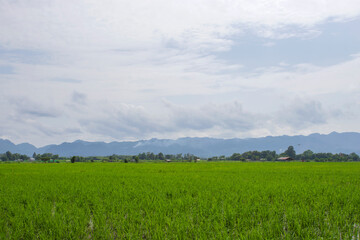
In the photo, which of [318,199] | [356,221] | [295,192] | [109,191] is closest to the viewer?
[356,221]

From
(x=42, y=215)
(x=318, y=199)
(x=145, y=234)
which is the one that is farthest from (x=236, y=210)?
(x=42, y=215)

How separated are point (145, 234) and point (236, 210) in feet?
6.89

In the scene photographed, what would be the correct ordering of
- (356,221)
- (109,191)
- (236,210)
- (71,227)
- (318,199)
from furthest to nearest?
(109,191), (318,199), (236,210), (356,221), (71,227)

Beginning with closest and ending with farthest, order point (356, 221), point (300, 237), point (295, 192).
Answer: point (300, 237)
point (356, 221)
point (295, 192)

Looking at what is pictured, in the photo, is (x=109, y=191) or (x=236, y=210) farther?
(x=109, y=191)

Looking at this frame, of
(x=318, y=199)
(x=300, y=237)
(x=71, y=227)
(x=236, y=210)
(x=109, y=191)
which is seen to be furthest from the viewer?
(x=109, y=191)

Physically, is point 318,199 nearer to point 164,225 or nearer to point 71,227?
point 164,225

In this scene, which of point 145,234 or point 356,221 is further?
point 356,221

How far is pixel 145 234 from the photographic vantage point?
4.89m

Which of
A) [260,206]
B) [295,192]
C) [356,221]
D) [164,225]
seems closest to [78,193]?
[164,225]

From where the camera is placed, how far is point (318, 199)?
732cm

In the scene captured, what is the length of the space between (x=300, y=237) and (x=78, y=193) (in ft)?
21.6

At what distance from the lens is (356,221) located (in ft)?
18.1

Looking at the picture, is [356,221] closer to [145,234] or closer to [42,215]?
[145,234]
